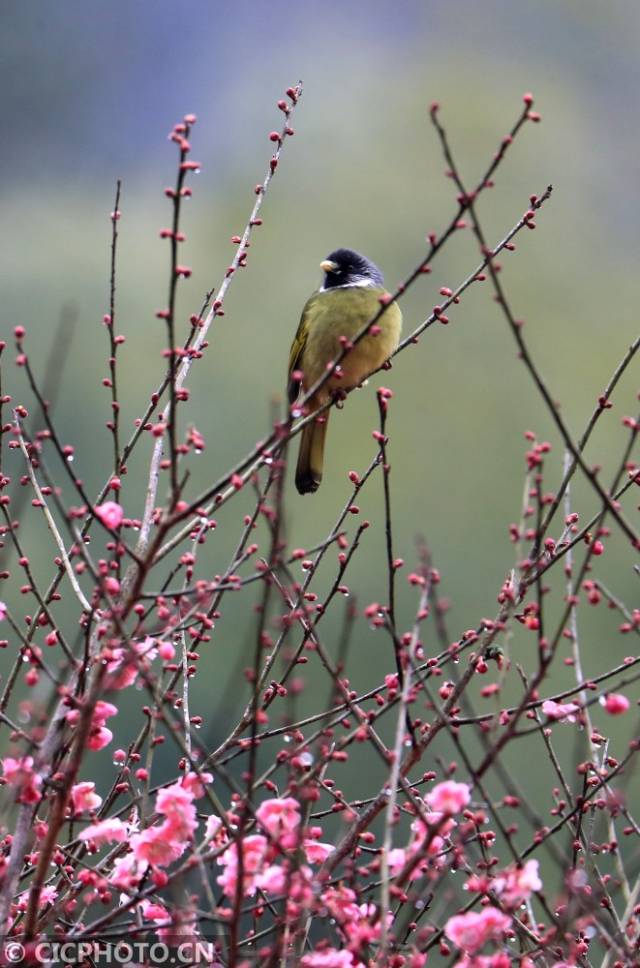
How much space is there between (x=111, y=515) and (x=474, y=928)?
1.05m

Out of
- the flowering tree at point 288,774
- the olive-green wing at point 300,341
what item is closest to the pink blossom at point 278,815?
the flowering tree at point 288,774

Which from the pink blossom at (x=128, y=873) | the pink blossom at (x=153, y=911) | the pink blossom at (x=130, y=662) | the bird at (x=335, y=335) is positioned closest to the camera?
the pink blossom at (x=130, y=662)

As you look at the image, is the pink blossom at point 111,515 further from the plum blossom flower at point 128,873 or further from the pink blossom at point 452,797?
the pink blossom at point 452,797

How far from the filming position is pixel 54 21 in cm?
5331

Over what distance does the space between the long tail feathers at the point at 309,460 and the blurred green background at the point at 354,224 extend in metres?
11.2

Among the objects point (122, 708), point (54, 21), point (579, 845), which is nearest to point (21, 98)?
point (54, 21)

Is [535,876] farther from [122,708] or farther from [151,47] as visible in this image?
[151,47]

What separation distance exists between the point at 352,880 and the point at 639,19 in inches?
2412

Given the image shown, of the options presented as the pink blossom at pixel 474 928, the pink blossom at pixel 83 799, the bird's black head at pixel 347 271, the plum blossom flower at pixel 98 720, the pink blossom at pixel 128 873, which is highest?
the bird's black head at pixel 347 271

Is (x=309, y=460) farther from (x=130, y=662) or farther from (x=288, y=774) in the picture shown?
(x=130, y=662)

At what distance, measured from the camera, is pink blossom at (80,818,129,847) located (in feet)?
8.72

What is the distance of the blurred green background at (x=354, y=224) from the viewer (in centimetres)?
2805

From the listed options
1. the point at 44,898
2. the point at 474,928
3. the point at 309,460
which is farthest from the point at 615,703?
the point at 309,460

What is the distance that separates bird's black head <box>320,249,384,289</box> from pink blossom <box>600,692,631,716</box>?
3.33 m
